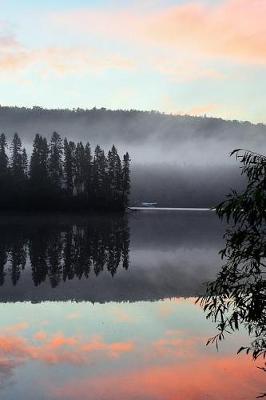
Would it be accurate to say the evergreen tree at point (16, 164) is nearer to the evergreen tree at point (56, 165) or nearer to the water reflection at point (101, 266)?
the evergreen tree at point (56, 165)

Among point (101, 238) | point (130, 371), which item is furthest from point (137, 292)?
point (101, 238)

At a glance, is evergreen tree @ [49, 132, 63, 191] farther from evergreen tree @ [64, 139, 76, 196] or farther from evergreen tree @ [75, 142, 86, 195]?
evergreen tree @ [75, 142, 86, 195]

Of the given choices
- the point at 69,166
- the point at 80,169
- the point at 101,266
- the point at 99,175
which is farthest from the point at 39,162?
the point at 101,266

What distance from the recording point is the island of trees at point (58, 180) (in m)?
135

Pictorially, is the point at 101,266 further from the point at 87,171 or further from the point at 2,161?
the point at 87,171

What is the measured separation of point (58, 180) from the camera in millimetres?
142625

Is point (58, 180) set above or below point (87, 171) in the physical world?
below

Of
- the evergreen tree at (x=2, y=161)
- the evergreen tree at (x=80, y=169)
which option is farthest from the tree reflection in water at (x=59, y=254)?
the evergreen tree at (x=80, y=169)

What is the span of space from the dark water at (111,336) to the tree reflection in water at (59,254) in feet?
0.64

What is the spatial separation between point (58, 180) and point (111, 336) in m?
122

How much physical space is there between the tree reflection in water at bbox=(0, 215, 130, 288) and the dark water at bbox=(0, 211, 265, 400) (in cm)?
19

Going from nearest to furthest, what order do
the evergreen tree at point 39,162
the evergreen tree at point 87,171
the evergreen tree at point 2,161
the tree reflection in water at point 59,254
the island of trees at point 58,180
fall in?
1. the tree reflection in water at point 59,254
2. the island of trees at point 58,180
3. the evergreen tree at point 39,162
4. the evergreen tree at point 2,161
5. the evergreen tree at point 87,171

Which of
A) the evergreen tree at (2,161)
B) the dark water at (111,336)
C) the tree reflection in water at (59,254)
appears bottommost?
the tree reflection in water at (59,254)

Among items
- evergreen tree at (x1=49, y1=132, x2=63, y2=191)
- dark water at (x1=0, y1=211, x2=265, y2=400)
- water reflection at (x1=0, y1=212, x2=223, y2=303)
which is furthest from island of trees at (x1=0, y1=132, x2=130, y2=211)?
dark water at (x1=0, y1=211, x2=265, y2=400)
